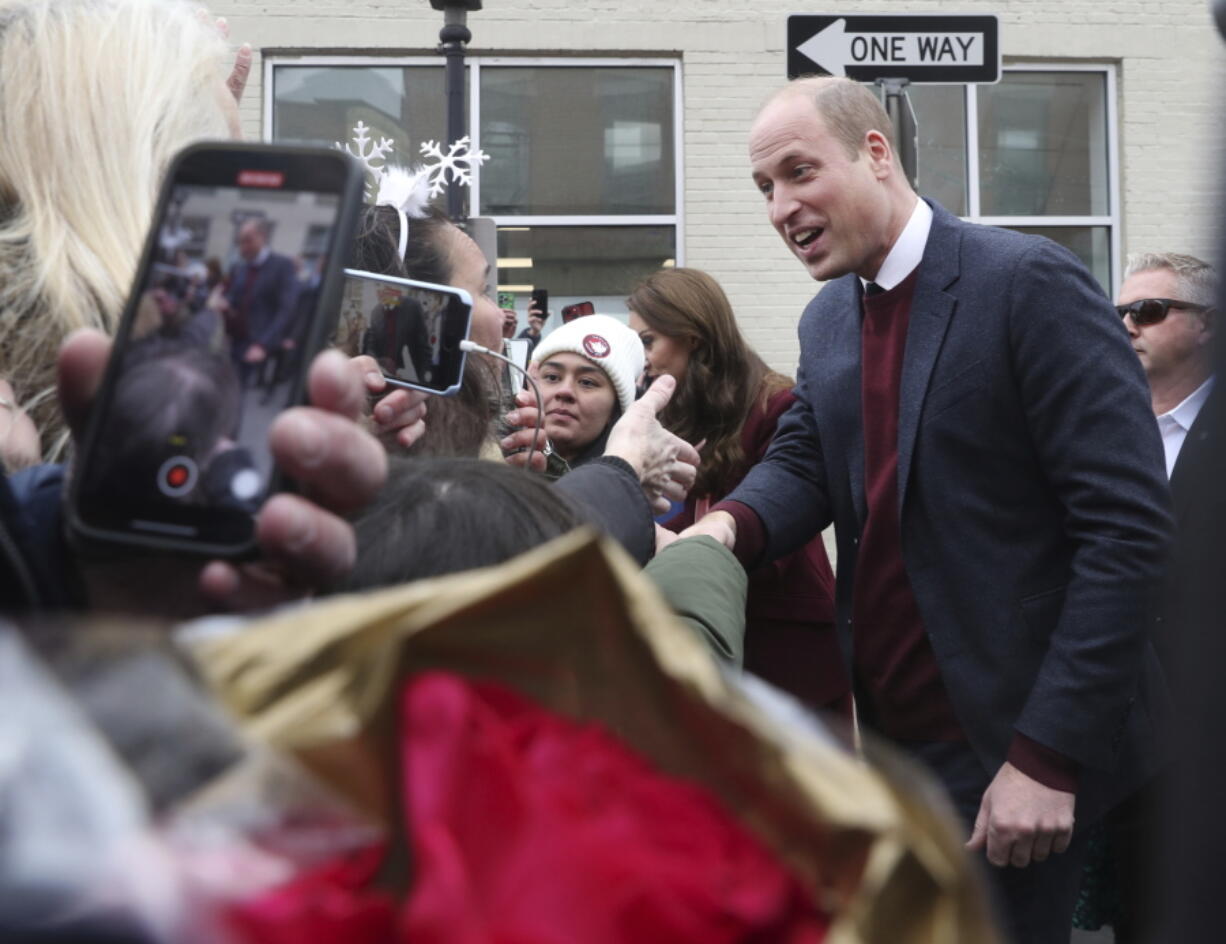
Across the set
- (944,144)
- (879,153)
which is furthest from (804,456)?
(944,144)

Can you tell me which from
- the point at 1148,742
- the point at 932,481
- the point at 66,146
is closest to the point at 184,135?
the point at 66,146

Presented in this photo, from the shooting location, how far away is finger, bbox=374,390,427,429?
2.17 m

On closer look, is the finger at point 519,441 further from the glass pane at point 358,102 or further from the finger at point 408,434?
the glass pane at point 358,102

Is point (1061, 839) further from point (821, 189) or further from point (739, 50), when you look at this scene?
point (739, 50)

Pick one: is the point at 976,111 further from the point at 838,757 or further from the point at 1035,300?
the point at 838,757

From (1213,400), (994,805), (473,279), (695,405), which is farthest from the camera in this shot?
(695,405)

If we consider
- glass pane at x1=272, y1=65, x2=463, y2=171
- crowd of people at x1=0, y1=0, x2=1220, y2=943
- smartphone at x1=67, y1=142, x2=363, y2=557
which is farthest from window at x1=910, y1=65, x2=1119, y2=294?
smartphone at x1=67, y1=142, x2=363, y2=557

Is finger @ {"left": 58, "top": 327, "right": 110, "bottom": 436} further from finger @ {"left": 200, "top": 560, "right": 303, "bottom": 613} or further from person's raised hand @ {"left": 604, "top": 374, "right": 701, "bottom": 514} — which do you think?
person's raised hand @ {"left": 604, "top": 374, "right": 701, "bottom": 514}

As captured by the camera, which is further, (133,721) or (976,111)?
(976,111)

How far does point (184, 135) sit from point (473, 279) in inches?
73.0

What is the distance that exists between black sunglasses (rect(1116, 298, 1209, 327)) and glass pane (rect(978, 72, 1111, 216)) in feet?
16.5

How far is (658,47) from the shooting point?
9.07 m

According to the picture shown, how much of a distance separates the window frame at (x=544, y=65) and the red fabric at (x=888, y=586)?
6443 millimetres

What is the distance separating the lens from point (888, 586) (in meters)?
2.81
